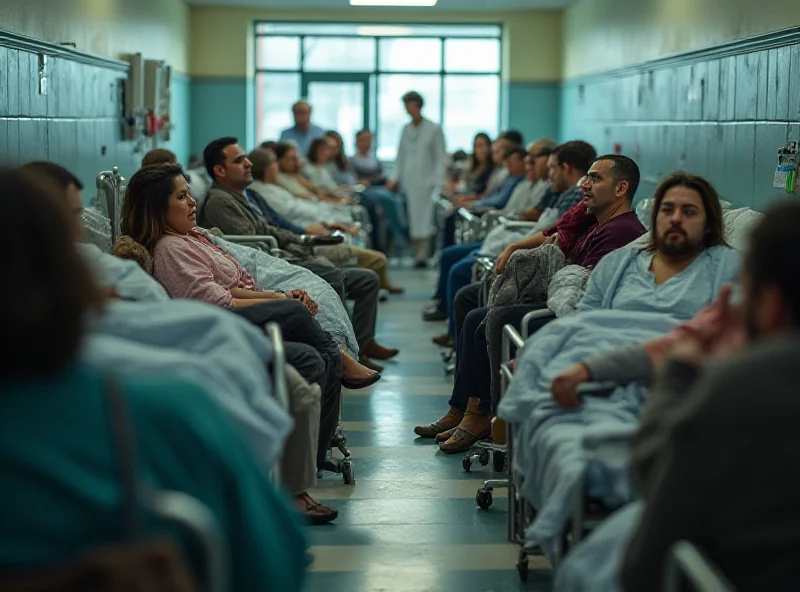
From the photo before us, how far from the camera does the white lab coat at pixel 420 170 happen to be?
1093 centimetres

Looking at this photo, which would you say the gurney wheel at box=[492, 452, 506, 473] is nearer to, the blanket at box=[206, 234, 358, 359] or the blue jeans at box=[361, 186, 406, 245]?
the blanket at box=[206, 234, 358, 359]

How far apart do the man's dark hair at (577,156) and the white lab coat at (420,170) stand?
205 inches

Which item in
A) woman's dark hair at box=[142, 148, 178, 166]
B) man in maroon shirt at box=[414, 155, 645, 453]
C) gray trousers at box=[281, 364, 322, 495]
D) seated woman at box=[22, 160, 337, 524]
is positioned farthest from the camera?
woman's dark hair at box=[142, 148, 178, 166]

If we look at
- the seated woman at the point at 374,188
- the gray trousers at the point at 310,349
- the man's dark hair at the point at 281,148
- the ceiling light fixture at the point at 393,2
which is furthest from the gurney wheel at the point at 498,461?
the ceiling light fixture at the point at 393,2

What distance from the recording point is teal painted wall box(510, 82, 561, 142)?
43.9ft

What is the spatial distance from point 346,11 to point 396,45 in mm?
951

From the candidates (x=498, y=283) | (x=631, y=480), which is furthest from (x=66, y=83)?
(x=631, y=480)

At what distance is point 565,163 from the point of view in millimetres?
5664

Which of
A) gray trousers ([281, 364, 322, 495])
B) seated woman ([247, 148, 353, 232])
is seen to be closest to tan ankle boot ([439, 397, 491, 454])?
gray trousers ([281, 364, 322, 495])

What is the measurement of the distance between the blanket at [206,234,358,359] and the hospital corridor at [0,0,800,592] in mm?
15

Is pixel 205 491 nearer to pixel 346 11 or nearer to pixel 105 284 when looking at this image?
pixel 105 284

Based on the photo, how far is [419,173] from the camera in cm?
1120

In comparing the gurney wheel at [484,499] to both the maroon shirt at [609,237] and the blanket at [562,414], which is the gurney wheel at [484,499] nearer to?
the blanket at [562,414]

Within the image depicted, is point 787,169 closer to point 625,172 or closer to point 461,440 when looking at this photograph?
point 625,172
